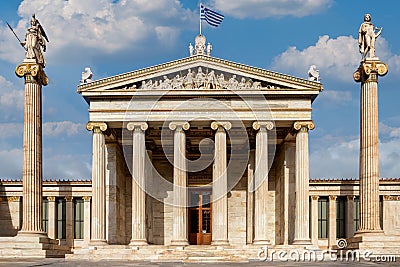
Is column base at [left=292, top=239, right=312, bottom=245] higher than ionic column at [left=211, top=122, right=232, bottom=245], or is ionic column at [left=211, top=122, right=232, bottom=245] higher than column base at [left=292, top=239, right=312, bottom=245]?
ionic column at [left=211, top=122, right=232, bottom=245]

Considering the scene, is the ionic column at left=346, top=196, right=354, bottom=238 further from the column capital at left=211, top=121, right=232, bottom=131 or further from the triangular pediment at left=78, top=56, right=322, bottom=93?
the column capital at left=211, top=121, right=232, bottom=131

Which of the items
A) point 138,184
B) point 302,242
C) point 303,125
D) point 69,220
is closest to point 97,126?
point 138,184

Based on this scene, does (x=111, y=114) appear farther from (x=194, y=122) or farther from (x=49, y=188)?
(x=49, y=188)

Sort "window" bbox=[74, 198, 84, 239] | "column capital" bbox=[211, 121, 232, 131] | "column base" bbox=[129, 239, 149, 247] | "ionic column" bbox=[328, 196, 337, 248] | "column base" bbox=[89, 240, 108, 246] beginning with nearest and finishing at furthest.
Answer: "column base" bbox=[89, 240, 108, 246] → "column base" bbox=[129, 239, 149, 247] → "column capital" bbox=[211, 121, 232, 131] → "ionic column" bbox=[328, 196, 337, 248] → "window" bbox=[74, 198, 84, 239]

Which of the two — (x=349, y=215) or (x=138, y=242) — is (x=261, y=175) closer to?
(x=138, y=242)

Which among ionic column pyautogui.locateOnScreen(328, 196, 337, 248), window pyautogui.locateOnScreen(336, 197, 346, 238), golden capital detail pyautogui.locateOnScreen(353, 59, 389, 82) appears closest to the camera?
golden capital detail pyautogui.locateOnScreen(353, 59, 389, 82)

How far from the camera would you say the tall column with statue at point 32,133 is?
49125 millimetres

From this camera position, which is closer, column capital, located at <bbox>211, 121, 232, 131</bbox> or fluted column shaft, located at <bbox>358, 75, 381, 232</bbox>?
fluted column shaft, located at <bbox>358, 75, 381, 232</bbox>

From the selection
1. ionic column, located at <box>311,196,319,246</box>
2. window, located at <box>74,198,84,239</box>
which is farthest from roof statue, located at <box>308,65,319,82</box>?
window, located at <box>74,198,84,239</box>

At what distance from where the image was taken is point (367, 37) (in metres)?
49.9

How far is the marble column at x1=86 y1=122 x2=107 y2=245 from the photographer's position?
55844 millimetres

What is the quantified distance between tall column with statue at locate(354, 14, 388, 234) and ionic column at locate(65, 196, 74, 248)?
87.3 feet

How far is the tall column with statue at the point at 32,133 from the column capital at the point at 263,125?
53.6ft

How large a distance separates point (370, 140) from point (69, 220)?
92.6 feet
